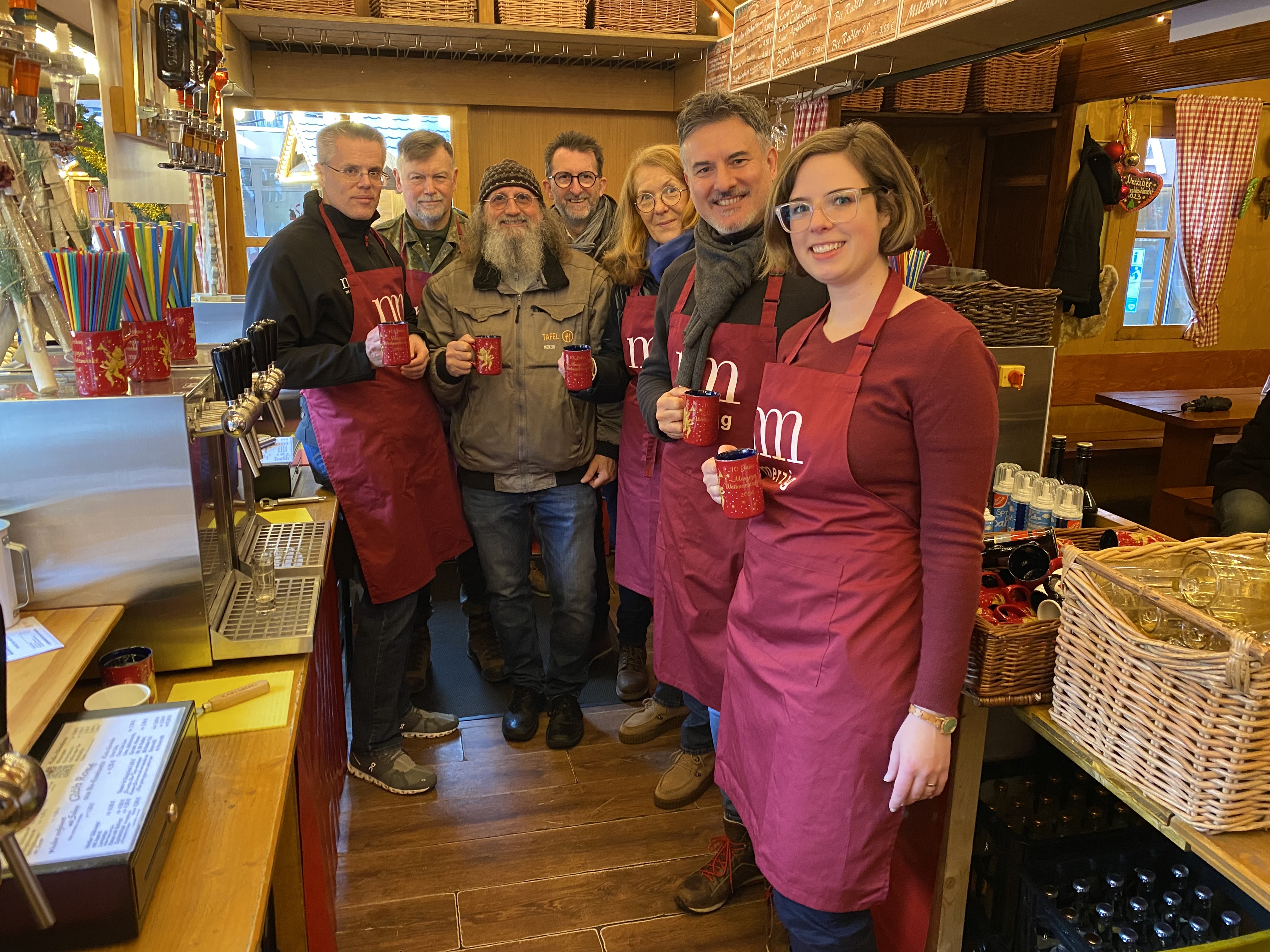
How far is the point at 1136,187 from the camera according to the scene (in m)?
5.98

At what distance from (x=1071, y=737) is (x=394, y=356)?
1.67m

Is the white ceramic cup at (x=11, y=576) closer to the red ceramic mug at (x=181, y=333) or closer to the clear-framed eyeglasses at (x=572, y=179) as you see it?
the red ceramic mug at (x=181, y=333)

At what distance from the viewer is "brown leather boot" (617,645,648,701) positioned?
11.0 feet

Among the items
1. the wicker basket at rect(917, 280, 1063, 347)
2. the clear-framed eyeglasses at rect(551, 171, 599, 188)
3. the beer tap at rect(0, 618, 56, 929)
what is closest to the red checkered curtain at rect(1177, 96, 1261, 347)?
the wicker basket at rect(917, 280, 1063, 347)

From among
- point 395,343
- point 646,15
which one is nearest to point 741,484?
point 395,343

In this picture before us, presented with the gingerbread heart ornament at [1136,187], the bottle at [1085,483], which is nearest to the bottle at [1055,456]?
the bottle at [1085,483]

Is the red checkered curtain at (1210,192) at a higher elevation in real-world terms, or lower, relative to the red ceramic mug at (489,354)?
higher

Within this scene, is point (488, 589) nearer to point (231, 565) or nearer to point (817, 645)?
point (231, 565)

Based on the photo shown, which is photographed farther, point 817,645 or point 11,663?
point 817,645

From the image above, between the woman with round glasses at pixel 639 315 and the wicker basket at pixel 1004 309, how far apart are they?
2.70ft

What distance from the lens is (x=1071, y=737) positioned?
147cm

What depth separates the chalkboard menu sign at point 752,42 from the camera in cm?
390

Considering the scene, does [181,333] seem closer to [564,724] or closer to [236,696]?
[236,696]

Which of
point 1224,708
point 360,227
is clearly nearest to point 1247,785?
point 1224,708
